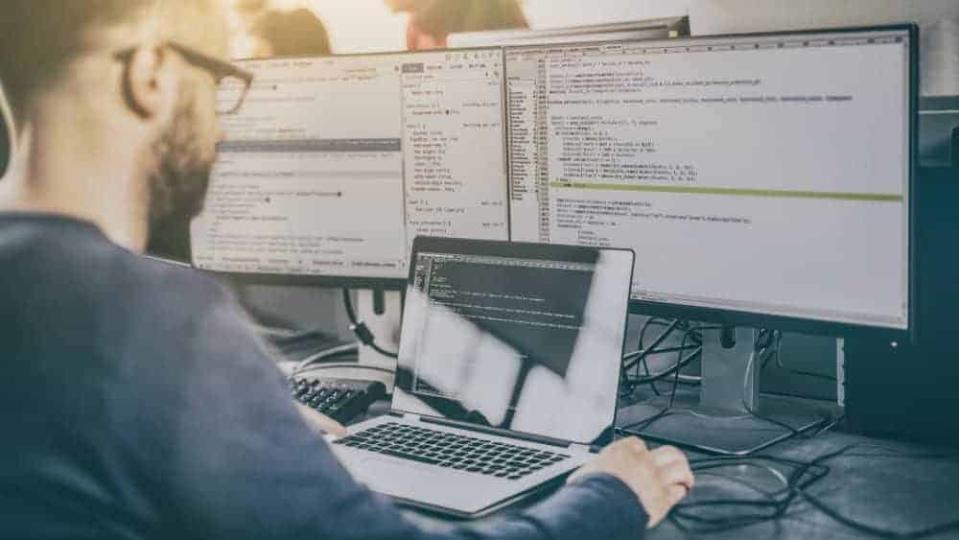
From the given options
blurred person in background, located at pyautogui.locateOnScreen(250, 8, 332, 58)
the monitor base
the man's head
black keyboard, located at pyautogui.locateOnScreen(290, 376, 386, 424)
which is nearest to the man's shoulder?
the man's head

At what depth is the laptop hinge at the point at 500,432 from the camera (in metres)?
1.27

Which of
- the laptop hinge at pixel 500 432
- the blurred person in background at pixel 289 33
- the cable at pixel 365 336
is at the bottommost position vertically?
the laptop hinge at pixel 500 432

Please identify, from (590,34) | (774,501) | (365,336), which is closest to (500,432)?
(774,501)

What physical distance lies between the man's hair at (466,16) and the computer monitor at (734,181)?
46cm

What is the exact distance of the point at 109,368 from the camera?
81 centimetres

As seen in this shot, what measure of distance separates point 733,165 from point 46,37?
2.33 ft

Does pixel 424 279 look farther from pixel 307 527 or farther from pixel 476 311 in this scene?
pixel 307 527

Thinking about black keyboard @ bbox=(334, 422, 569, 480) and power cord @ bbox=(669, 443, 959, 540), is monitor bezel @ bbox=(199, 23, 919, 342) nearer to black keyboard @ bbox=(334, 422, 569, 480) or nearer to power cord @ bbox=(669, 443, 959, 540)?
power cord @ bbox=(669, 443, 959, 540)

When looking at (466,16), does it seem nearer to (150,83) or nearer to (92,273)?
(150,83)

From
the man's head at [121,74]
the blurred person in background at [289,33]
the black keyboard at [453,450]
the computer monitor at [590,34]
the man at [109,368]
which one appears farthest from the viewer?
the blurred person in background at [289,33]

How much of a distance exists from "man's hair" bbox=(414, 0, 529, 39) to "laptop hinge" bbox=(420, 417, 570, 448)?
29.9 inches

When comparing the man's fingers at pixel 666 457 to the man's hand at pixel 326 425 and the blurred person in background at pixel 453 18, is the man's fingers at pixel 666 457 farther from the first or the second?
the blurred person in background at pixel 453 18

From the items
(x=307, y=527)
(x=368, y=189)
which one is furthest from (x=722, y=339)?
(x=307, y=527)

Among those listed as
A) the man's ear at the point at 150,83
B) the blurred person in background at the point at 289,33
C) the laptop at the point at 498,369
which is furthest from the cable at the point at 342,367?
the man's ear at the point at 150,83
